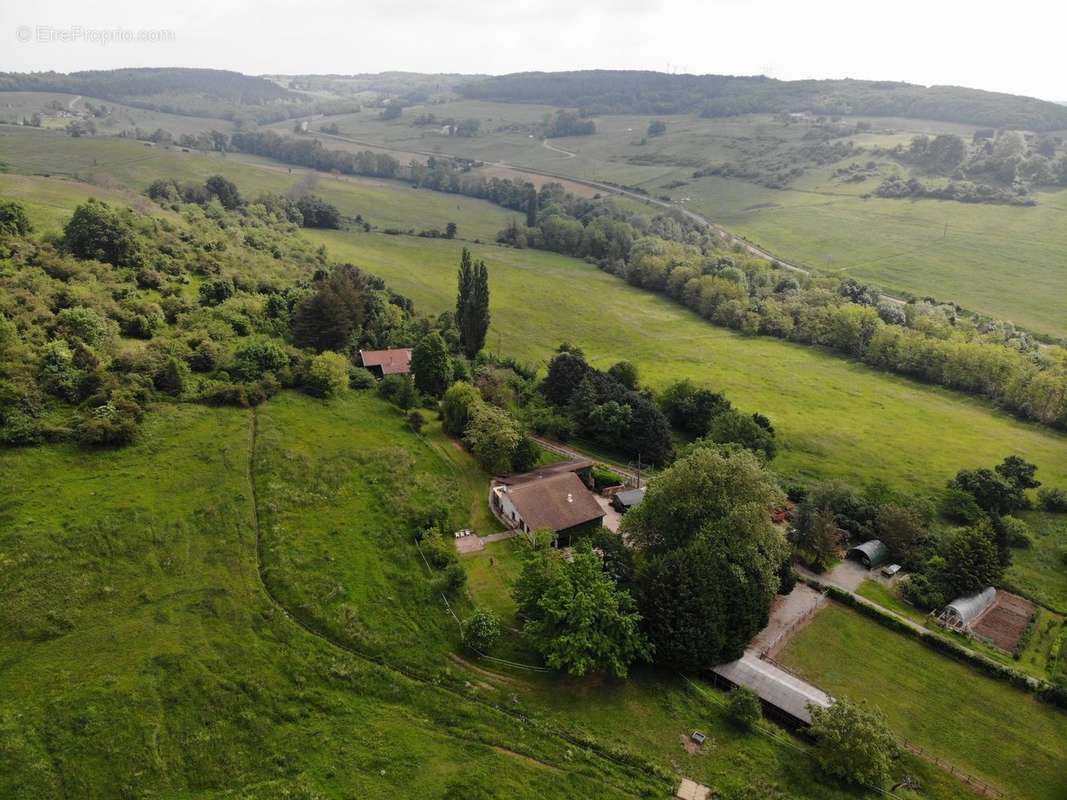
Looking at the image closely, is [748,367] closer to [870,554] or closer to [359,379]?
[870,554]

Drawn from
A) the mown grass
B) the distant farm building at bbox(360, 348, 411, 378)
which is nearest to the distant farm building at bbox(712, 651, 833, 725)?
the mown grass

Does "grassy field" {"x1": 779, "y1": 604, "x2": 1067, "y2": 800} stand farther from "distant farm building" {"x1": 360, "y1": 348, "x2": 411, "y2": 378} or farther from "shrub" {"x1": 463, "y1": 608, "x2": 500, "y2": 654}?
"distant farm building" {"x1": 360, "y1": 348, "x2": 411, "y2": 378}

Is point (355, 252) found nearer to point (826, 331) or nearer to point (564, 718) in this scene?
point (826, 331)

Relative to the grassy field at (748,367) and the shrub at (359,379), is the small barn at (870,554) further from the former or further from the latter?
the shrub at (359,379)

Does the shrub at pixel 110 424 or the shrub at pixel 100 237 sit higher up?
the shrub at pixel 100 237

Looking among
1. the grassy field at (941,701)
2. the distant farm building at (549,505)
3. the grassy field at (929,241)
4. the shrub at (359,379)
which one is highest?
the grassy field at (929,241)

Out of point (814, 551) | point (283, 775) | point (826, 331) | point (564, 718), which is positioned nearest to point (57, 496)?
point (283, 775)

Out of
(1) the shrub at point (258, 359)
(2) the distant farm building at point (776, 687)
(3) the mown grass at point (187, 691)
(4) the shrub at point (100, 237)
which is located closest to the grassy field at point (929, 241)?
(2) the distant farm building at point (776, 687)

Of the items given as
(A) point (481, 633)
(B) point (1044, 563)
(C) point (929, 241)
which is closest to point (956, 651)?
(B) point (1044, 563)
